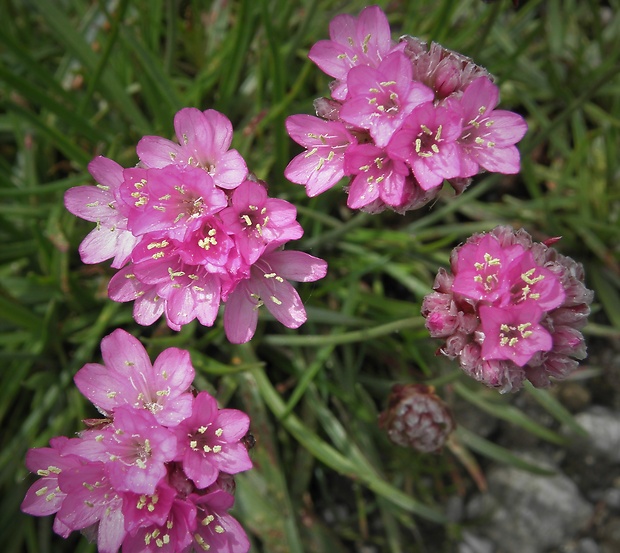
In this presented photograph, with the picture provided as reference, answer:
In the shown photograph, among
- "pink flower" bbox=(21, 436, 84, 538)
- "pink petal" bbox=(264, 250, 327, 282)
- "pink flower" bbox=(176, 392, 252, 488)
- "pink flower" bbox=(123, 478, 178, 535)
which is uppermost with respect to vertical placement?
"pink petal" bbox=(264, 250, 327, 282)

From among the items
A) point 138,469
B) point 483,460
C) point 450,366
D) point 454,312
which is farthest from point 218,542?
point 483,460

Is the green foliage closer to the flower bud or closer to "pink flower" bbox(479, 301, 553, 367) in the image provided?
the flower bud

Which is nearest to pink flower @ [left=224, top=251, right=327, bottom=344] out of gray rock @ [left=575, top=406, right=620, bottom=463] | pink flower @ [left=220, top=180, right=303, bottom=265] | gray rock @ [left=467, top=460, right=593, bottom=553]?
pink flower @ [left=220, top=180, right=303, bottom=265]

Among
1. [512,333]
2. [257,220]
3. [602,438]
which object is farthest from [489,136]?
[602,438]

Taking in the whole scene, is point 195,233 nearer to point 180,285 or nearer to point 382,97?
point 180,285

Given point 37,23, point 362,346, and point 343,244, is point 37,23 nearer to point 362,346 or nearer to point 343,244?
point 343,244

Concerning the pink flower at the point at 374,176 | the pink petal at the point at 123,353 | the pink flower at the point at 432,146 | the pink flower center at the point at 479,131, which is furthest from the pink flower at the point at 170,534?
the pink flower center at the point at 479,131
